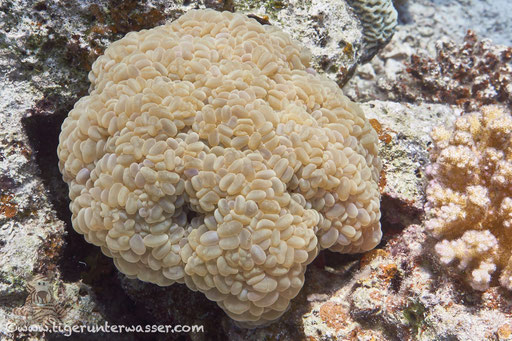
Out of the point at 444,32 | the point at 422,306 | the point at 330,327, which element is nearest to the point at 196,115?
the point at 330,327

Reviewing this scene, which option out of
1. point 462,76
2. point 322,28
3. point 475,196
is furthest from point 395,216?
point 462,76

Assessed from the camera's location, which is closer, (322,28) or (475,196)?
(475,196)

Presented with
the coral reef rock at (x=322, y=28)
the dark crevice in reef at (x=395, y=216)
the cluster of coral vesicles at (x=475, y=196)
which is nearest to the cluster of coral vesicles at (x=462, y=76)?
the coral reef rock at (x=322, y=28)

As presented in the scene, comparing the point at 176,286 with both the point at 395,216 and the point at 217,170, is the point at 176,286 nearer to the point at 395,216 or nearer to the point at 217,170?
the point at 217,170

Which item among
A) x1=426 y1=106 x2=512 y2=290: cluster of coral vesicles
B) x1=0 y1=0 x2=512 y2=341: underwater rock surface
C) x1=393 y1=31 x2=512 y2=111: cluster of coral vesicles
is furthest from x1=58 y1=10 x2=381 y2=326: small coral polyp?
x1=393 y1=31 x2=512 y2=111: cluster of coral vesicles

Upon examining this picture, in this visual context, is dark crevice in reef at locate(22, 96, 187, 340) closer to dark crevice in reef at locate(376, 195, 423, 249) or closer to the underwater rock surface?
the underwater rock surface

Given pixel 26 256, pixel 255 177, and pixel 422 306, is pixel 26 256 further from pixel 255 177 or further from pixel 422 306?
pixel 422 306
